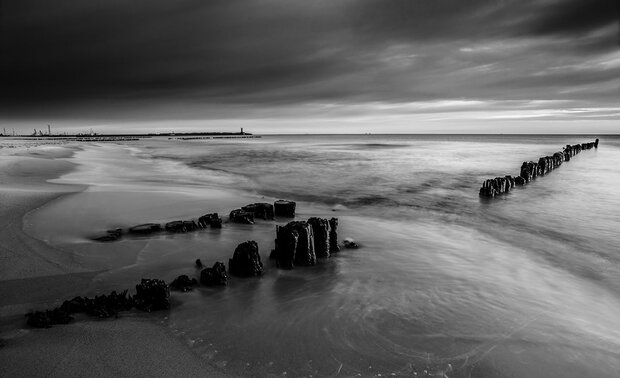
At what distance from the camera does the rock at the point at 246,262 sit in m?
7.12

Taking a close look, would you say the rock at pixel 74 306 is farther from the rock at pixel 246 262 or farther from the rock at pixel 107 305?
the rock at pixel 246 262

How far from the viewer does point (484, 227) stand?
12648 mm

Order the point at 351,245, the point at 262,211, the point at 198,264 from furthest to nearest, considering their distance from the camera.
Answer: the point at 262,211
the point at 351,245
the point at 198,264

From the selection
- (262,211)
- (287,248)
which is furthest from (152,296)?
(262,211)

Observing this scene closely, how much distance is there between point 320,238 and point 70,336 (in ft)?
16.7

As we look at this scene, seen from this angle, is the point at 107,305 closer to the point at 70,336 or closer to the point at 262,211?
the point at 70,336

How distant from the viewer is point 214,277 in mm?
6602

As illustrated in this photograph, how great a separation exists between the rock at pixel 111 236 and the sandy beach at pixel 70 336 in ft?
4.28

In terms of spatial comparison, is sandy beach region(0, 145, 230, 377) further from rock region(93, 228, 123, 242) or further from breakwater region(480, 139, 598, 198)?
breakwater region(480, 139, 598, 198)

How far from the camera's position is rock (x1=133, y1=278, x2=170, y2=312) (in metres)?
5.56

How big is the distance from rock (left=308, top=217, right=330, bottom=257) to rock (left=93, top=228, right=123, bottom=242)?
4.90 meters

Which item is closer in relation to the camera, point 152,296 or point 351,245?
point 152,296

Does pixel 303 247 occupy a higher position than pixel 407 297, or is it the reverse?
pixel 303 247

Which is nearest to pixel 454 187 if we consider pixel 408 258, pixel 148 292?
pixel 408 258
